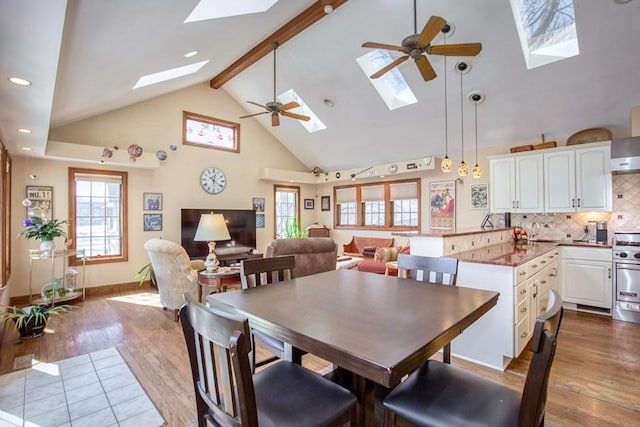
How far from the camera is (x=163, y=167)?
5.94 meters

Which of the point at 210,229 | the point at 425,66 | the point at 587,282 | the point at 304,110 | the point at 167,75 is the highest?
the point at 304,110

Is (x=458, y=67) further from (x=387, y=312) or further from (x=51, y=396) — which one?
(x=51, y=396)

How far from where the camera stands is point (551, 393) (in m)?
2.32

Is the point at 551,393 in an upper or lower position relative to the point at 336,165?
lower

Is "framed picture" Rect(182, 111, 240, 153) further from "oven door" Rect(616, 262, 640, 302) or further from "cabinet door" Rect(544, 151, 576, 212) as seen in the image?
"oven door" Rect(616, 262, 640, 302)

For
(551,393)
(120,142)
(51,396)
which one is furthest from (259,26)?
(551,393)

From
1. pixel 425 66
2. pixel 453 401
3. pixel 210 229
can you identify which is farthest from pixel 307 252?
pixel 453 401

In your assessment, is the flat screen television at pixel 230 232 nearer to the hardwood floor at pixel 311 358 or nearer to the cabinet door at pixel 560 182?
Answer: the hardwood floor at pixel 311 358

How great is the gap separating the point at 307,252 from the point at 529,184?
3643 millimetres

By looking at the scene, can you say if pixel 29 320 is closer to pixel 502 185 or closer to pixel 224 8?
pixel 224 8

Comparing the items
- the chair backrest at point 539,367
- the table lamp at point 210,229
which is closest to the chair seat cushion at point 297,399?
the chair backrest at point 539,367

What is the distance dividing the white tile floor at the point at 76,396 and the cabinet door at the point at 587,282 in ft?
16.7

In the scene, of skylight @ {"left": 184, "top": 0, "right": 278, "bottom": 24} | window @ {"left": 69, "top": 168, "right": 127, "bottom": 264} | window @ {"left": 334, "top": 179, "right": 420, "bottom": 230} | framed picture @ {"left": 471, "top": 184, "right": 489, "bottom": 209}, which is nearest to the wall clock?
window @ {"left": 69, "top": 168, "right": 127, "bottom": 264}

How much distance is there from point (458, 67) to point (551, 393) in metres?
3.91
